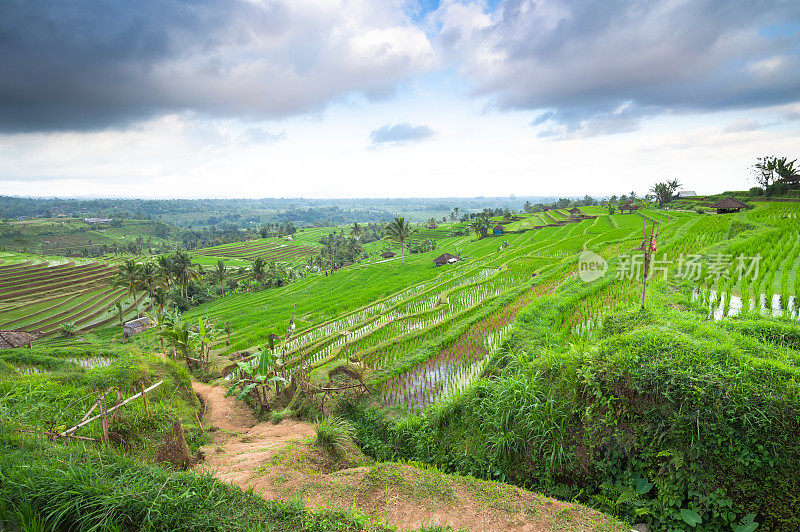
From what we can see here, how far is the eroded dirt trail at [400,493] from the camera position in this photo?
163 inches

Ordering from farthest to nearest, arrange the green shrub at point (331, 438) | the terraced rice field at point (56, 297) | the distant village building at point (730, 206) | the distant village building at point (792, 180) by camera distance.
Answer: the terraced rice field at point (56, 297) < the distant village building at point (792, 180) < the distant village building at point (730, 206) < the green shrub at point (331, 438)

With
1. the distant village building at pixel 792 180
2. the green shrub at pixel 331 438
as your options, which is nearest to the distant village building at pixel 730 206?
the distant village building at pixel 792 180

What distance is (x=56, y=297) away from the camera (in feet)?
156

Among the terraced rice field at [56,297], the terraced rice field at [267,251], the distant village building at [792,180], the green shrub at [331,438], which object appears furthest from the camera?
the terraced rice field at [267,251]

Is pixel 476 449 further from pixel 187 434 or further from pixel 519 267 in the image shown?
pixel 519 267

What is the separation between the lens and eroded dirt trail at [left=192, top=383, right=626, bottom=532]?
4.15m

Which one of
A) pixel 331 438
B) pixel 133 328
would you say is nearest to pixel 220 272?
pixel 133 328

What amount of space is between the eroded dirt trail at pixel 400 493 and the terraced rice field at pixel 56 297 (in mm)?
41894

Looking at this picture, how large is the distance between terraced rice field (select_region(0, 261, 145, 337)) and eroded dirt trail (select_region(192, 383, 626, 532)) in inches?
1649

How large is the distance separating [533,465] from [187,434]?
255 inches

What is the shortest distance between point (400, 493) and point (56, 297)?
217ft

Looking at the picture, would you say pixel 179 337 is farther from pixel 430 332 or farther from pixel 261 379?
pixel 430 332

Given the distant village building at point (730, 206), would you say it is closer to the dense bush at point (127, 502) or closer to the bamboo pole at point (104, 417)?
the dense bush at point (127, 502)

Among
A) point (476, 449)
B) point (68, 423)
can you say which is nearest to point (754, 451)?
point (476, 449)
